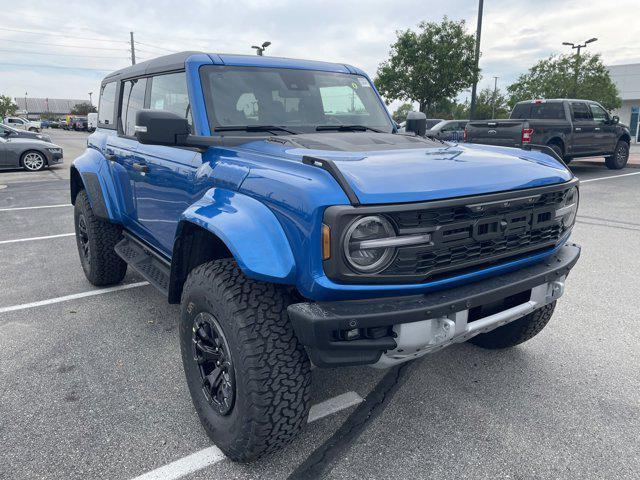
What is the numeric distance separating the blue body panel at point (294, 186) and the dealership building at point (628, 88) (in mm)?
41874

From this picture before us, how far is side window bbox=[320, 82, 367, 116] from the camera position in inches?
131

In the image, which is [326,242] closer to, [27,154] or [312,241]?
[312,241]

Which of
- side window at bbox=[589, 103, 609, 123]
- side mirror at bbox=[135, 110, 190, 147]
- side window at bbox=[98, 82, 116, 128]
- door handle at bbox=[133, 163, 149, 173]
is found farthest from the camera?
side window at bbox=[589, 103, 609, 123]

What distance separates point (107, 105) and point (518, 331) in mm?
4047

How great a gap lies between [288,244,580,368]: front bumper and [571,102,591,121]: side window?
12067mm

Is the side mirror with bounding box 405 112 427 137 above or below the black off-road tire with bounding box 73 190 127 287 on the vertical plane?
above

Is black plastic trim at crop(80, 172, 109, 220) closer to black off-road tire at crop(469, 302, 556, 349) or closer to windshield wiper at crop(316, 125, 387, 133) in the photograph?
windshield wiper at crop(316, 125, 387, 133)

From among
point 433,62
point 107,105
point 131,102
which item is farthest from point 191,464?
point 433,62

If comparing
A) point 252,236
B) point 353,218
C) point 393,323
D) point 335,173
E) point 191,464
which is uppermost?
point 335,173

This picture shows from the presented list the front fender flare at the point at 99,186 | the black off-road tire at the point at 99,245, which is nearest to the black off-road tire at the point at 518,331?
the front fender flare at the point at 99,186

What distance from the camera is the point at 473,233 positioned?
2.09 meters

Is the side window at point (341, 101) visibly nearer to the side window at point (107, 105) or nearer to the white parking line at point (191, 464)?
the white parking line at point (191, 464)

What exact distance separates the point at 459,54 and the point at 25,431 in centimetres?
2102

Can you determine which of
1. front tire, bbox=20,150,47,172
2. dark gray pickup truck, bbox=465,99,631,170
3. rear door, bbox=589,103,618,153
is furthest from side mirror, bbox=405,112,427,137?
front tire, bbox=20,150,47,172
